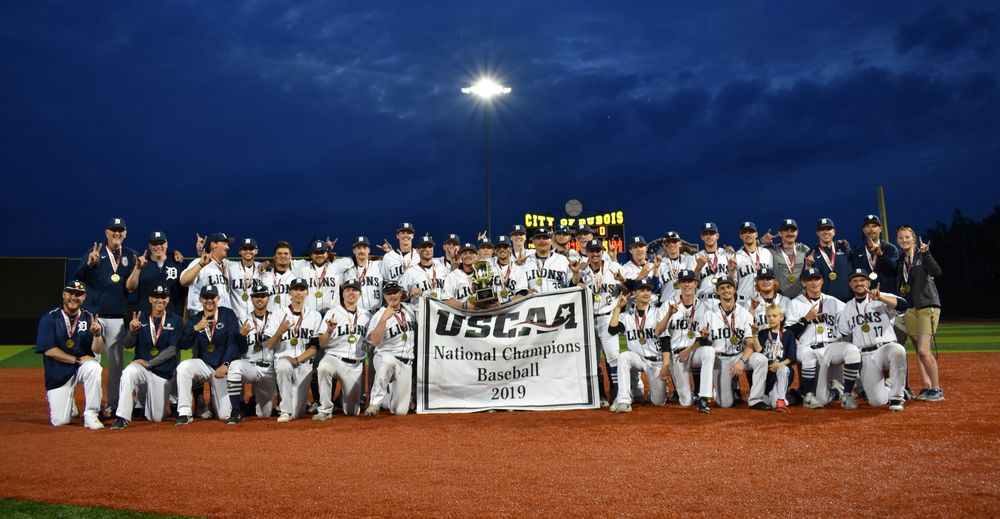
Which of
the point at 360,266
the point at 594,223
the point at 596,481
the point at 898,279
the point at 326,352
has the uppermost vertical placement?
the point at 594,223

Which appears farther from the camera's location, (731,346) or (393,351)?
(393,351)

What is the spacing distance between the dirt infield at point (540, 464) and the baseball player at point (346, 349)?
655 millimetres

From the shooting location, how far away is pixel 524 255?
10750 millimetres

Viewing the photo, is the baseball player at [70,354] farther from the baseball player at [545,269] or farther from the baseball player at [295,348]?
the baseball player at [545,269]

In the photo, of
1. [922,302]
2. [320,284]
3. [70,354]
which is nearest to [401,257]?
[320,284]

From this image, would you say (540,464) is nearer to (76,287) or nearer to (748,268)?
(748,268)

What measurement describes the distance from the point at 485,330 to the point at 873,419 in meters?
4.80

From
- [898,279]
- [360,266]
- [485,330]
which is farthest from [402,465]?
[898,279]

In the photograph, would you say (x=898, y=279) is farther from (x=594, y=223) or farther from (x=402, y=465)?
(x=594, y=223)

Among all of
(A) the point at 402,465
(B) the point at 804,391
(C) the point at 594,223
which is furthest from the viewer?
(C) the point at 594,223

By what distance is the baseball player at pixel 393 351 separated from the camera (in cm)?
923

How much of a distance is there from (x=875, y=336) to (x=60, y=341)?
1051 centimetres

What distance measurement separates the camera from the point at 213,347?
364 inches

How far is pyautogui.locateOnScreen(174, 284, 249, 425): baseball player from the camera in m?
9.03
